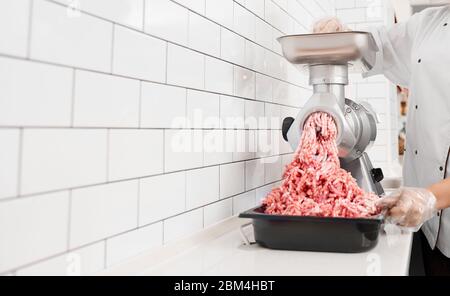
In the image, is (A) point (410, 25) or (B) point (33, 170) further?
(A) point (410, 25)

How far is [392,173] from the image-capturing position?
199cm

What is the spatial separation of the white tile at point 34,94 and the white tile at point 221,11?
44 centimetres

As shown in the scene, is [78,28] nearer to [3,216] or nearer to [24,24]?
[24,24]

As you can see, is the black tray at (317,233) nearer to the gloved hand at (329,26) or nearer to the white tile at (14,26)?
the white tile at (14,26)

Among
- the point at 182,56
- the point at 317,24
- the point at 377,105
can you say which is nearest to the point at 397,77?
the point at 317,24

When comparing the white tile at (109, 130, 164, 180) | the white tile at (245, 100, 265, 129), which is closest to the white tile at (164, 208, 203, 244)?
the white tile at (109, 130, 164, 180)

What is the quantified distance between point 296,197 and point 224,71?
0.33m

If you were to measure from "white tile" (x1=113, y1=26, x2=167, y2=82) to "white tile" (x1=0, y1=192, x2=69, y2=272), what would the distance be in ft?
0.72

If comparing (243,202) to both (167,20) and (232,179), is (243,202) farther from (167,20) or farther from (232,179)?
(167,20)

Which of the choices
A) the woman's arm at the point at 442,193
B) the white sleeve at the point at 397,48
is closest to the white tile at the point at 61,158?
the woman's arm at the point at 442,193

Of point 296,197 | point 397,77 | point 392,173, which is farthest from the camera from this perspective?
point 392,173

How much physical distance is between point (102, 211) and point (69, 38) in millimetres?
242

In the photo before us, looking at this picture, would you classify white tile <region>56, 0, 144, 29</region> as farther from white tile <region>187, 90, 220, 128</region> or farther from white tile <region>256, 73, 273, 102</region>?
white tile <region>256, 73, 273, 102</region>

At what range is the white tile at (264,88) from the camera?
1.17 meters
